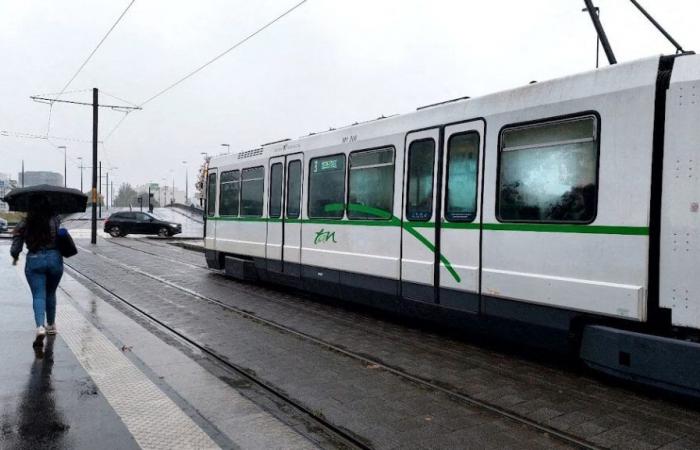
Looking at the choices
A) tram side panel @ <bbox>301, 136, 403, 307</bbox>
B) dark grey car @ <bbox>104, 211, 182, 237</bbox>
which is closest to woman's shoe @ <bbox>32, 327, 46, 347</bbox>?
tram side panel @ <bbox>301, 136, 403, 307</bbox>

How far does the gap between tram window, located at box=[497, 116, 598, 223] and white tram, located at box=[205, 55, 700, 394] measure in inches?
0.6

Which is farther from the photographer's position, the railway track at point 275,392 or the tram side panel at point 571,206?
the tram side panel at point 571,206

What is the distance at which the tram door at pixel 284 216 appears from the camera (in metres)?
10.9

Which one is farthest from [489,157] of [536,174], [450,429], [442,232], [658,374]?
[450,429]

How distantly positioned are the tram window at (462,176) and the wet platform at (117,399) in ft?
11.3

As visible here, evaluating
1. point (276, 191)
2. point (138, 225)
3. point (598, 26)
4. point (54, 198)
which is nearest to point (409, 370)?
point (598, 26)

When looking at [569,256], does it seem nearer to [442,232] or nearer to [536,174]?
[536,174]

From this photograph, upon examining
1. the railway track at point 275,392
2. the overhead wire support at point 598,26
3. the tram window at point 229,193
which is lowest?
the railway track at point 275,392

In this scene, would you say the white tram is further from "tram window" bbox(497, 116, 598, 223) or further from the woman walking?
the woman walking

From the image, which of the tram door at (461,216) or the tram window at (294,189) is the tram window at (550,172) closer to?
the tram door at (461,216)

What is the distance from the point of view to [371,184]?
8836mm

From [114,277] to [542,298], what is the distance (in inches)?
430

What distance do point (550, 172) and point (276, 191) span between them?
6.76 metres

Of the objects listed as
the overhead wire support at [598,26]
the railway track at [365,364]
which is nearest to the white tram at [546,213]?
the railway track at [365,364]
